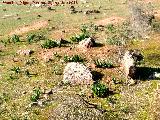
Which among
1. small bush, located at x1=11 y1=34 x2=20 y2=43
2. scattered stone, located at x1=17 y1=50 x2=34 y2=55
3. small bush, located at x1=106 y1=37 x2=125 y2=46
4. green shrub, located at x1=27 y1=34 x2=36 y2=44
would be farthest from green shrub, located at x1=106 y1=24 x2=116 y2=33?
small bush, located at x1=11 y1=34 x2=20 y2=43

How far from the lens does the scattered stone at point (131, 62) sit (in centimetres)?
3650

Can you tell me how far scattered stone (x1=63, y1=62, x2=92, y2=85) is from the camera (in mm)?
36125

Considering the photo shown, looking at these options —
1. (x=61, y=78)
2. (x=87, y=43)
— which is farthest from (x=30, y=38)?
(x=61, y=78)

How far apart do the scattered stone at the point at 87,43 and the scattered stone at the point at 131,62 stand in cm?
581

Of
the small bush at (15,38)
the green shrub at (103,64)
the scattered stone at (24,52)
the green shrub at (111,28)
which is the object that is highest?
the green shrub at (111,28)

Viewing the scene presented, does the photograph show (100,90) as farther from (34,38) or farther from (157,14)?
(157,14)

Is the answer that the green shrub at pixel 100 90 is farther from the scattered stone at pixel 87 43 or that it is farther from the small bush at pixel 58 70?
the scattered stone at pixel 87 43

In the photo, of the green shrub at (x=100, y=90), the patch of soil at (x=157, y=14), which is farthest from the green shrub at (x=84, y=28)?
the green shrub at (x=100, y=90)

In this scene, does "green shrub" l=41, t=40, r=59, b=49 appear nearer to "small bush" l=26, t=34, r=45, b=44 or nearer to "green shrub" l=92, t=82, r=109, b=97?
"small bush" l=26, t=34, r=45, b=44

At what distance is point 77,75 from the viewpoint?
36.3 meters

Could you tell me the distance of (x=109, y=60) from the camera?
133ft

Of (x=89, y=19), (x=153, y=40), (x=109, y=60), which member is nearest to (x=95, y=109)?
(x=109, y=60)

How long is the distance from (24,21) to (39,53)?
47.2ft

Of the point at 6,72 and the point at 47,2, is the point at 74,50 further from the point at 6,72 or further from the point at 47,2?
the point at 47,2
